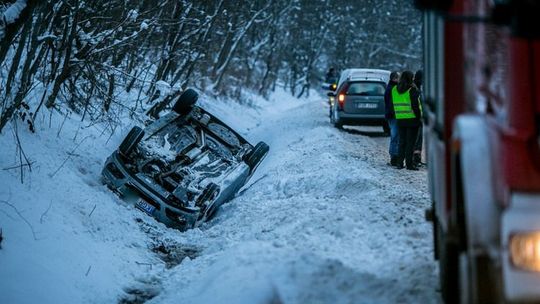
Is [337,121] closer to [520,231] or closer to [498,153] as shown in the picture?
[498,153]

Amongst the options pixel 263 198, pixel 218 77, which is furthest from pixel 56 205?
pixel 218 77

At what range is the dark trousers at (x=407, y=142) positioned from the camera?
511 inches

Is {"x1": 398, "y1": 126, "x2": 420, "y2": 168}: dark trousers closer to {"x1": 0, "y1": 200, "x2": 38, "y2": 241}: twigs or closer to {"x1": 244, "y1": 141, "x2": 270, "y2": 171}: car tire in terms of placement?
{"x1": 244, "y1": 141, "x2": 270, "y2": 171}: car tire

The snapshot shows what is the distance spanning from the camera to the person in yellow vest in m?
12.7

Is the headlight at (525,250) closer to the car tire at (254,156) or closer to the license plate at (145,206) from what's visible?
the license plate at (145,206)

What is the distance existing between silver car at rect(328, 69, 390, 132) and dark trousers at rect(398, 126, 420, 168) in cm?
672

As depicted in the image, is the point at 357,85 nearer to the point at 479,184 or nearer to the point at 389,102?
the point at 389,102

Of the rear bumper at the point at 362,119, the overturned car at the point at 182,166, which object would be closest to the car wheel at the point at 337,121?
the rear bumper at the point at 362,119

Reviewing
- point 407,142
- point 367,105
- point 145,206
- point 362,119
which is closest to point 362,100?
point 367,105

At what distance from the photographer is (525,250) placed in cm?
336

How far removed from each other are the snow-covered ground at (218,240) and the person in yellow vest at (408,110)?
54 centimetres

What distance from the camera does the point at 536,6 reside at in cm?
314

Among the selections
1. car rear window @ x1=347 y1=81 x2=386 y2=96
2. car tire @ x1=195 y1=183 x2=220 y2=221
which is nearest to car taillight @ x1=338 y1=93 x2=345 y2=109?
car rear window @ x1=347 y1=81 x2=386 y2=96

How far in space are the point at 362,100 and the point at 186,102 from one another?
8.95 metres
